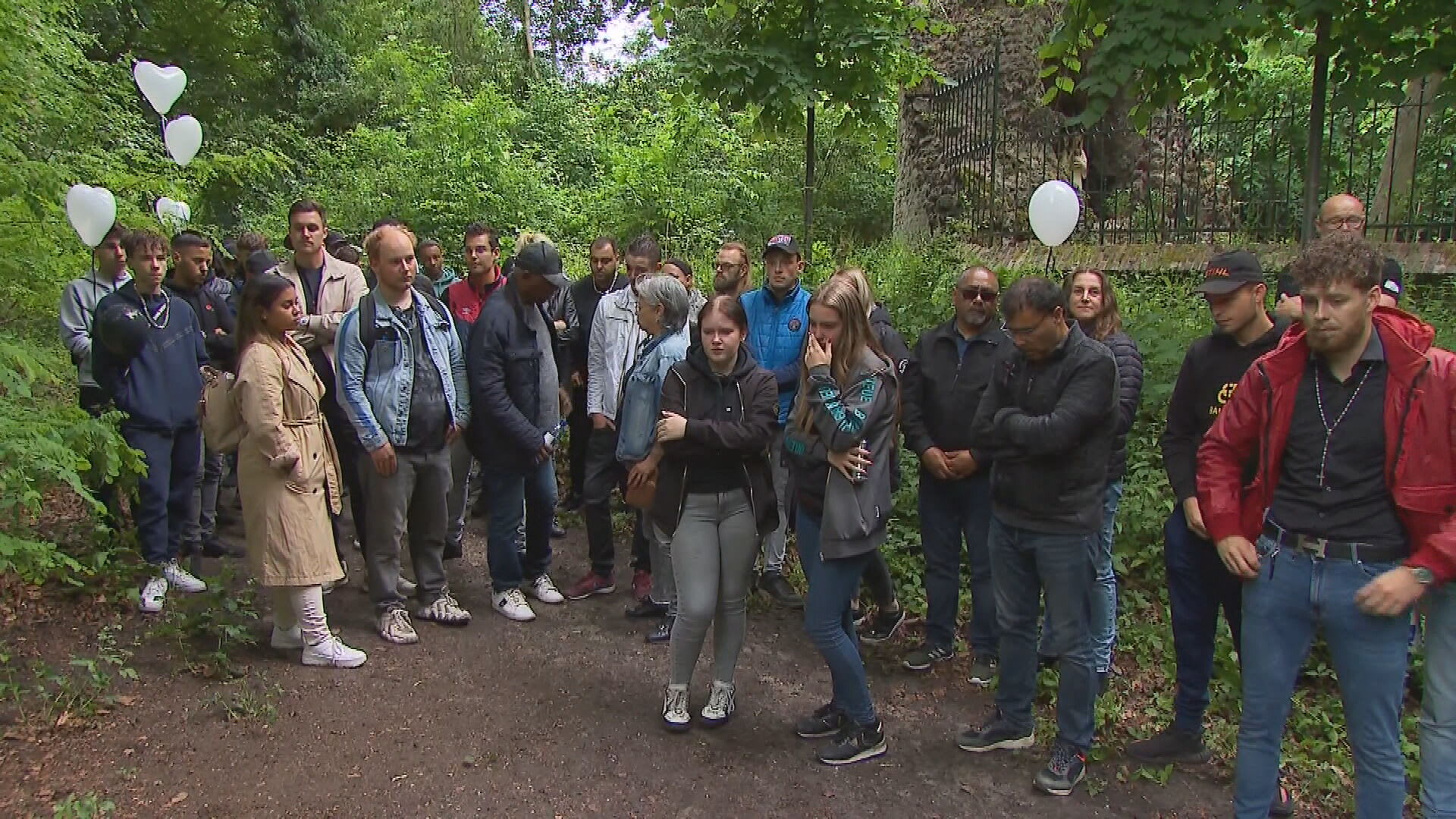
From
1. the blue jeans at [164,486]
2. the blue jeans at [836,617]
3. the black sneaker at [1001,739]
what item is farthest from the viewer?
the blue jeans at [164,486]

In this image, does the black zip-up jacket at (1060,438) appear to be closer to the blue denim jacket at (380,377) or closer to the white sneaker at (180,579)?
the blue denim jacket at (380,377)

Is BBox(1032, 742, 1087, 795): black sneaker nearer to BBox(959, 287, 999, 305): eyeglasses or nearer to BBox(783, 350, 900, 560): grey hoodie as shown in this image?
BBox(783, 350, 900, 560): grey hoodie

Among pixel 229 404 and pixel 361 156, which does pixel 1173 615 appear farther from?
pixel 361 156

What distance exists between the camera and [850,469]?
12.6ft

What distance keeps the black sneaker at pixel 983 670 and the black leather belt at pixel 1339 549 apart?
2.04 metres

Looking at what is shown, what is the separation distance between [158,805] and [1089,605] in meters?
3.61

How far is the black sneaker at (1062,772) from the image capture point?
3.83 metres

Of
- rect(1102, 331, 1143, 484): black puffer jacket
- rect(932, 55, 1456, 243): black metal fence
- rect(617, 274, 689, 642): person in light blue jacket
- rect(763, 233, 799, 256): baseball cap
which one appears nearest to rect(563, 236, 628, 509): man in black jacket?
rect(763, 233, 799, 256): baseball cap

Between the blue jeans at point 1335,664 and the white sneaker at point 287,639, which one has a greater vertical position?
the blue jeans at point 1335,664

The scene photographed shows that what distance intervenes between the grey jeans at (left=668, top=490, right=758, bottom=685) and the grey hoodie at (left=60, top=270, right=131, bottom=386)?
358cm

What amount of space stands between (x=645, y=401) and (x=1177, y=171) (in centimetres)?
813

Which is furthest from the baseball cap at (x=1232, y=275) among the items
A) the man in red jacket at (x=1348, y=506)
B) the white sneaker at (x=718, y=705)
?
the white sneaker at (x=718, y=705)

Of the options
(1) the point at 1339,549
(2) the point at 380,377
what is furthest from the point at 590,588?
(1) the point at 1339,549

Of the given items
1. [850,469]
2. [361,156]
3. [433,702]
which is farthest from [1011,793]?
[361,156]
